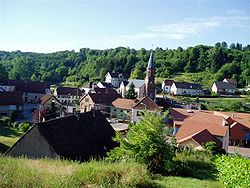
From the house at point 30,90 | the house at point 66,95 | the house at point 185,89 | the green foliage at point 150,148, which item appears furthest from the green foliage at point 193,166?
the house at point 185,89

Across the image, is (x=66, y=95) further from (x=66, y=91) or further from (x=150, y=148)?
(x=150, y=148)

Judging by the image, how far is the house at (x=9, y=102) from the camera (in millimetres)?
50656

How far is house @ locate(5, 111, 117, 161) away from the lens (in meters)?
18.5

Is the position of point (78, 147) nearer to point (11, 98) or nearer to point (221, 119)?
point (221, 119)

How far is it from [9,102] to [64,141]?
117ft

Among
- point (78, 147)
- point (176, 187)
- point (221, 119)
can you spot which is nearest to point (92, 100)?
point (221, 119)

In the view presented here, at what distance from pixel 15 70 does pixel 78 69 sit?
96.4 feet

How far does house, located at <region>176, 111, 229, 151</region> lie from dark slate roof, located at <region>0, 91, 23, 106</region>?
29.0m

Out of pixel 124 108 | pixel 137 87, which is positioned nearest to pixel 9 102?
pixel 124 108

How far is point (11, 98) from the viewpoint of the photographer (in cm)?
5256

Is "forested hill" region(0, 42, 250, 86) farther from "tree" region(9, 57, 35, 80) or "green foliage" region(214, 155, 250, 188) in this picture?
"green foliage" region(214, 155, 250, 188)

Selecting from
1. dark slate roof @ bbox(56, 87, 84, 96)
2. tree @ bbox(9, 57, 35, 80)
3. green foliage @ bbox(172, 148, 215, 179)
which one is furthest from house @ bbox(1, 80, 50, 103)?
green foliage @ bbox(172, 148, 215, 179)

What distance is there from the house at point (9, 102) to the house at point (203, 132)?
28.7 meters

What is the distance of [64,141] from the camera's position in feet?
63.5
